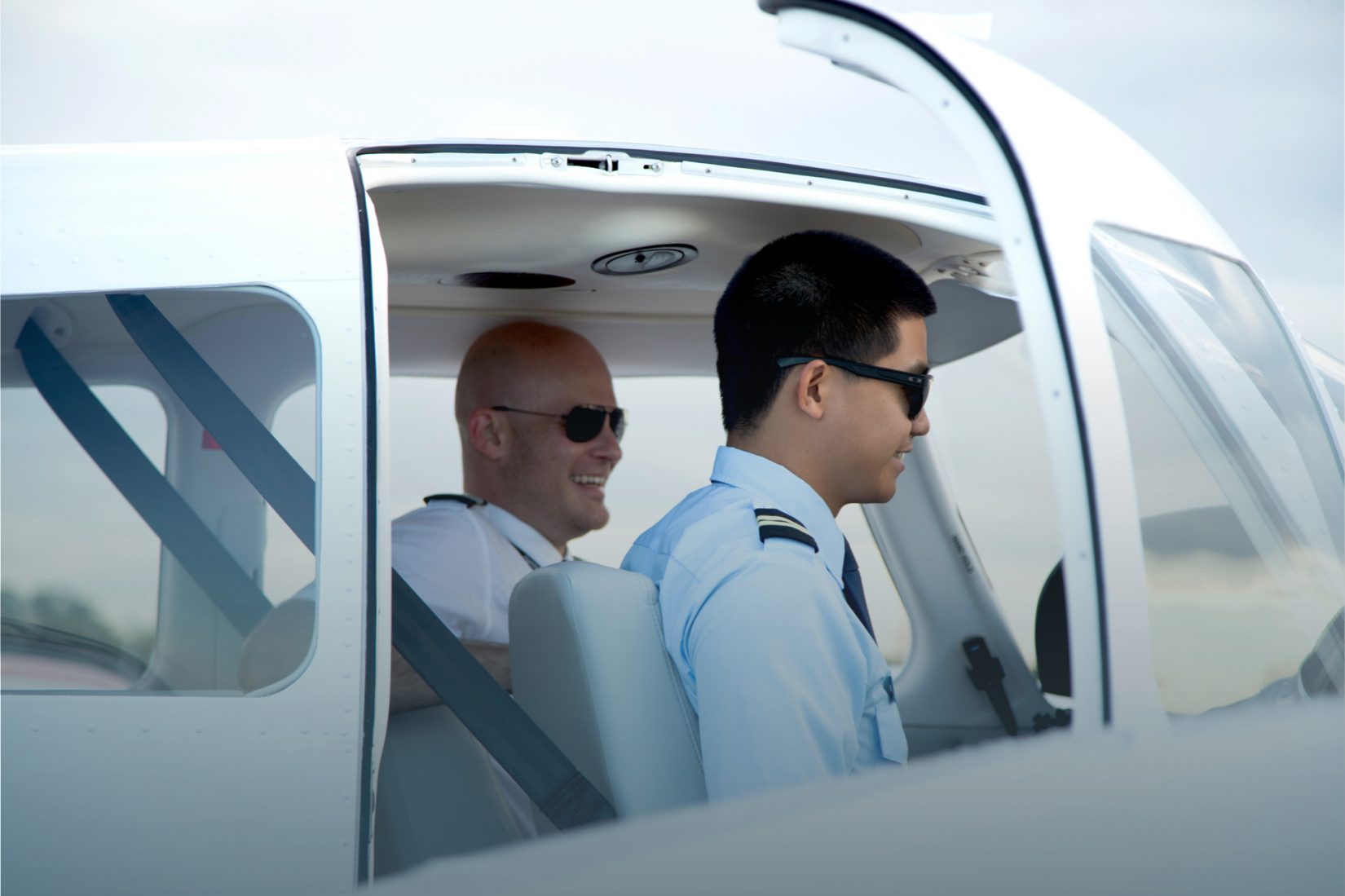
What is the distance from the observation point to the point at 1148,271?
5.38 feet

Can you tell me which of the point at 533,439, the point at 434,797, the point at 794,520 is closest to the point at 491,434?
the point at 533,439

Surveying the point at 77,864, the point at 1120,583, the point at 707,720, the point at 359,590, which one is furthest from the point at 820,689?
the point at 77,864

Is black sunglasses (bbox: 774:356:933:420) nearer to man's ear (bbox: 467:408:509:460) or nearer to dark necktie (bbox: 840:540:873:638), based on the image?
dark necktie (bbox: 840:540:873:638)

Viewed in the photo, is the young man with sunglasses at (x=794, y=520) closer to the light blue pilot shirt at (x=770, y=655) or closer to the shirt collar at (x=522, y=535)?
the light blue pilot shirt at (x=770, y=655)

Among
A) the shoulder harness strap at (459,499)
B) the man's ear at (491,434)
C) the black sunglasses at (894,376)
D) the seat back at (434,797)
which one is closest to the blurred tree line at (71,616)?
the seat back at (434,797)

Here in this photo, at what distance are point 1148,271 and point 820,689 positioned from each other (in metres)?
0.84

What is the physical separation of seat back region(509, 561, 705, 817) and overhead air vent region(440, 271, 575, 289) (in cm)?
120

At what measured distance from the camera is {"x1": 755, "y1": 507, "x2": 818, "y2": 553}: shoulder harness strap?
1.77m

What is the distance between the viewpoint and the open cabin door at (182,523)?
1549 millimetres

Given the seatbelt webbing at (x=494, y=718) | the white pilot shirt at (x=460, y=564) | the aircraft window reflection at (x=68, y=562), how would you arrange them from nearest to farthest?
the aircraft window reflection at (x=68, y=562) < the seatbelt webbing at (x=494, y=718) < the white pilot shirt at (x=460, y=564)

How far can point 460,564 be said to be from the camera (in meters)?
2.80

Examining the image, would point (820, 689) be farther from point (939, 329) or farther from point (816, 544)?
point (939, 329)

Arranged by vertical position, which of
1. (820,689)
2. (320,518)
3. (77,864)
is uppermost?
(320,518)

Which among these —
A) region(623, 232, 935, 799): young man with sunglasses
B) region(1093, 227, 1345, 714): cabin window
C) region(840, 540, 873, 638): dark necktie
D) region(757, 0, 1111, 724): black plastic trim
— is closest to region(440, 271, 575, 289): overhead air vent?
region(623, 232, 935, 799): young man with sunglasses
